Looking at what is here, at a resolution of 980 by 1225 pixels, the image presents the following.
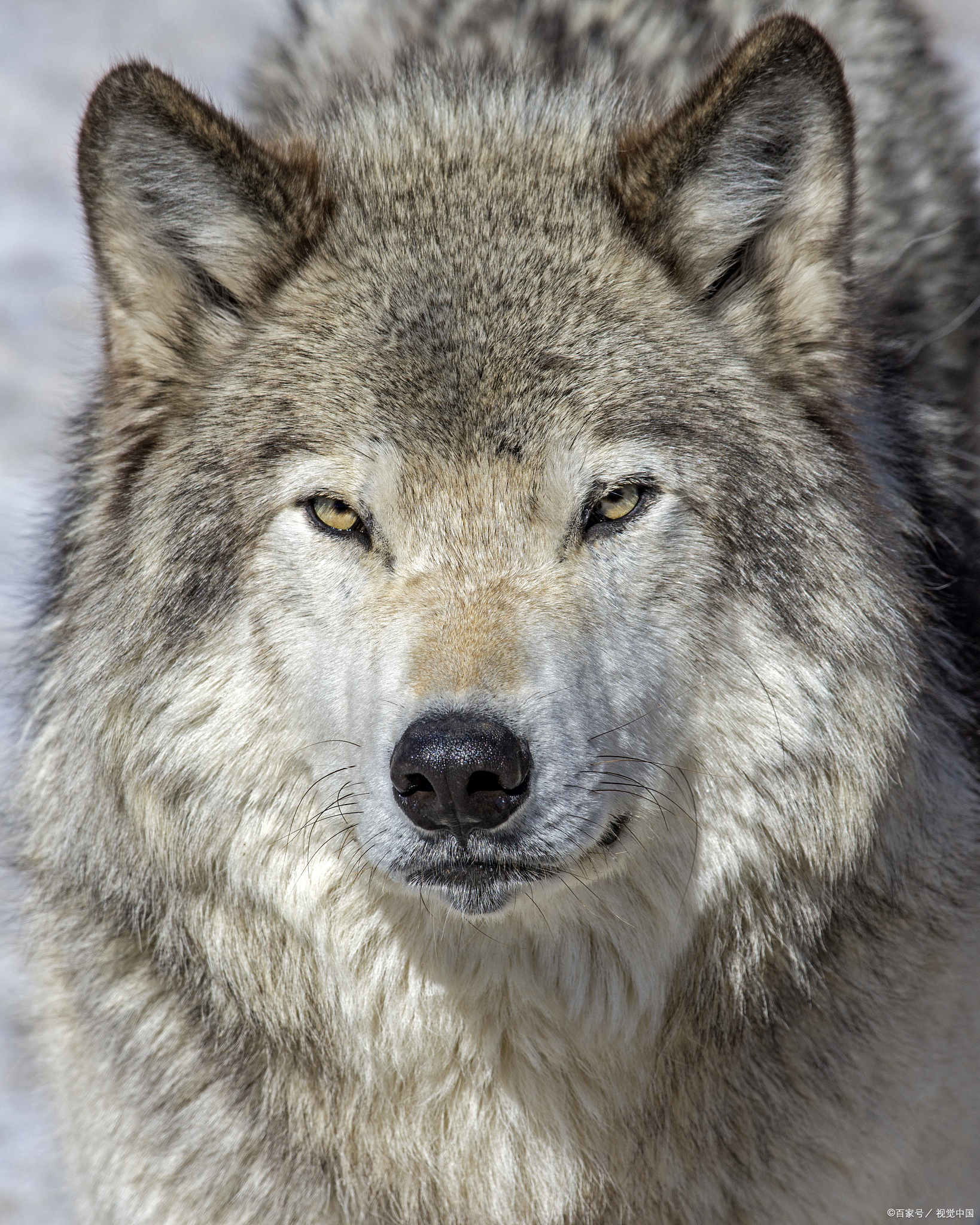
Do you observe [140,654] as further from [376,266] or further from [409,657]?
[376,266]

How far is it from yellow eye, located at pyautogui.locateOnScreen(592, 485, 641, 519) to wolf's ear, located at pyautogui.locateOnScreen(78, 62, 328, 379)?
Answer: 832mm

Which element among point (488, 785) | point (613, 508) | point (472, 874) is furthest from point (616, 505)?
point (472, 874)

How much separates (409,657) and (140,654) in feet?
2.22

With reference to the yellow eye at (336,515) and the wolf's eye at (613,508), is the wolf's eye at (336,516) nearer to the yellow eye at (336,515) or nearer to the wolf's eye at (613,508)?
the yellow eye at (336,515)

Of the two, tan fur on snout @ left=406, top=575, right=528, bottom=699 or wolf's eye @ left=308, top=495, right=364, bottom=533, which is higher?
wolf's eye @ left=308, top=495, right=364, bottom=533

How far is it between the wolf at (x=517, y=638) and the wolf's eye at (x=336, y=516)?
1 cm

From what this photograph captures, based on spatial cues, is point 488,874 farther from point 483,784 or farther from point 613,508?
point 613,508

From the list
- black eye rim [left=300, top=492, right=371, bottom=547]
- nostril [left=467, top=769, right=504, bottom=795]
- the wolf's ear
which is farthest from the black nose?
the wolf's ear

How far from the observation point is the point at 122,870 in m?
2.79

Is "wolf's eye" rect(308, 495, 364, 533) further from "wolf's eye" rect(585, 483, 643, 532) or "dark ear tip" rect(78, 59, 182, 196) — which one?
"dark ear tip" rect(78, 59, 182, 196)

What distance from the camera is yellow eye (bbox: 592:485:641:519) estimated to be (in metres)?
2.51

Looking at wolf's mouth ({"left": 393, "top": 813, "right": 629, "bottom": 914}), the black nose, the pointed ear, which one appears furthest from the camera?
the pointed ear

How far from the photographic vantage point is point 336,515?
8.36ft

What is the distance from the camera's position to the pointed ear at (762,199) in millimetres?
2520
